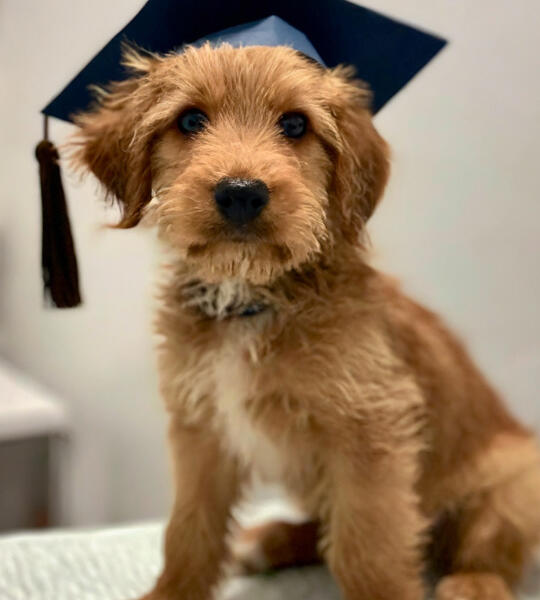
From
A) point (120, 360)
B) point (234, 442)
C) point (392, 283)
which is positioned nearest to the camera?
point (234, 442)

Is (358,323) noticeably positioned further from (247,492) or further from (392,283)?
(247,492)

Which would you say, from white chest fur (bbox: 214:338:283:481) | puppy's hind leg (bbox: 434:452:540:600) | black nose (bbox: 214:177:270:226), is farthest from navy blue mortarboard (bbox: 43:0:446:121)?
puppy's hind leg (bbox: 434:452:540:600)

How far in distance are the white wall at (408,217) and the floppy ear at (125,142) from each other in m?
0.17

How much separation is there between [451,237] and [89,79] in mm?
980

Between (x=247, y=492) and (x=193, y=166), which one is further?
(x=247, y=492)

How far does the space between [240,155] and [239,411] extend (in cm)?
43

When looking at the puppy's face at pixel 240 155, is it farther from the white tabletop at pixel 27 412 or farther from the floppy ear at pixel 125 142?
the white tabletop at pixel 27 412

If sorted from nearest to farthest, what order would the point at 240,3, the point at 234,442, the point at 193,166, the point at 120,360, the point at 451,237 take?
1. the point at 193,166
2. the point at 240,3
3. the point at 234,442
4. the point at 451,237
5. the point at 120,360

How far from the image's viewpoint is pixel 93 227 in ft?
4.72

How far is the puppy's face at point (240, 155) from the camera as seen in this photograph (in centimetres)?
96

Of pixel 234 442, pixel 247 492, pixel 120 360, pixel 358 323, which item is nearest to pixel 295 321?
pixel 358 323

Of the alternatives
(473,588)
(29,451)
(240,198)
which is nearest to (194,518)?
(473,588)

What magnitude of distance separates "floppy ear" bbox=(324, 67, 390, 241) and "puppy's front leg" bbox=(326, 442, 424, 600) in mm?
374

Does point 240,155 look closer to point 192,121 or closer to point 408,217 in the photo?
point 192,121
